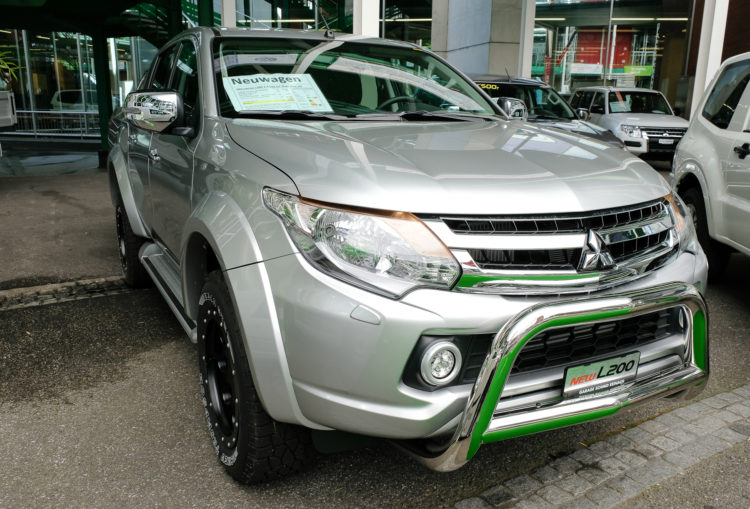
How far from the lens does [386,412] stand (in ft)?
6.33

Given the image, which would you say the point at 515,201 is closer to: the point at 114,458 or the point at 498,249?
the point at 498,249

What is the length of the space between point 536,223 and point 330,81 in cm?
158

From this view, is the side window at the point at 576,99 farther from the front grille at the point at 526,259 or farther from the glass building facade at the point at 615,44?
the front grille at the point at 526,259

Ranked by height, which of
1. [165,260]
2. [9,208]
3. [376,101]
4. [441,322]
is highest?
[376,101]

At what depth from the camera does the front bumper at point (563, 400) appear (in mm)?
1857

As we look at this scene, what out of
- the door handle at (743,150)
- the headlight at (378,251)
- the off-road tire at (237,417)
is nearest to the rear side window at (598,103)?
the door handle at (743,150)

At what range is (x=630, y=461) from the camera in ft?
8.87

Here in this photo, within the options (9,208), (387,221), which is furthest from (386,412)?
(9,208)

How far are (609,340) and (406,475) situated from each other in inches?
38.2

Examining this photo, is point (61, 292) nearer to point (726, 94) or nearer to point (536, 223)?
point (536, 223)

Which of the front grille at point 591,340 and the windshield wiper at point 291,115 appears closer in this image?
the front grille at point 591,340

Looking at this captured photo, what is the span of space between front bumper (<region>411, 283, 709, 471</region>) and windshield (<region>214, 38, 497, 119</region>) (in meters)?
1.56

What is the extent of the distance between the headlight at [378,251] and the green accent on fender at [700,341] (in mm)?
922

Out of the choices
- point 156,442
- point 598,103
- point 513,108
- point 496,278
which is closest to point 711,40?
point 598,103
